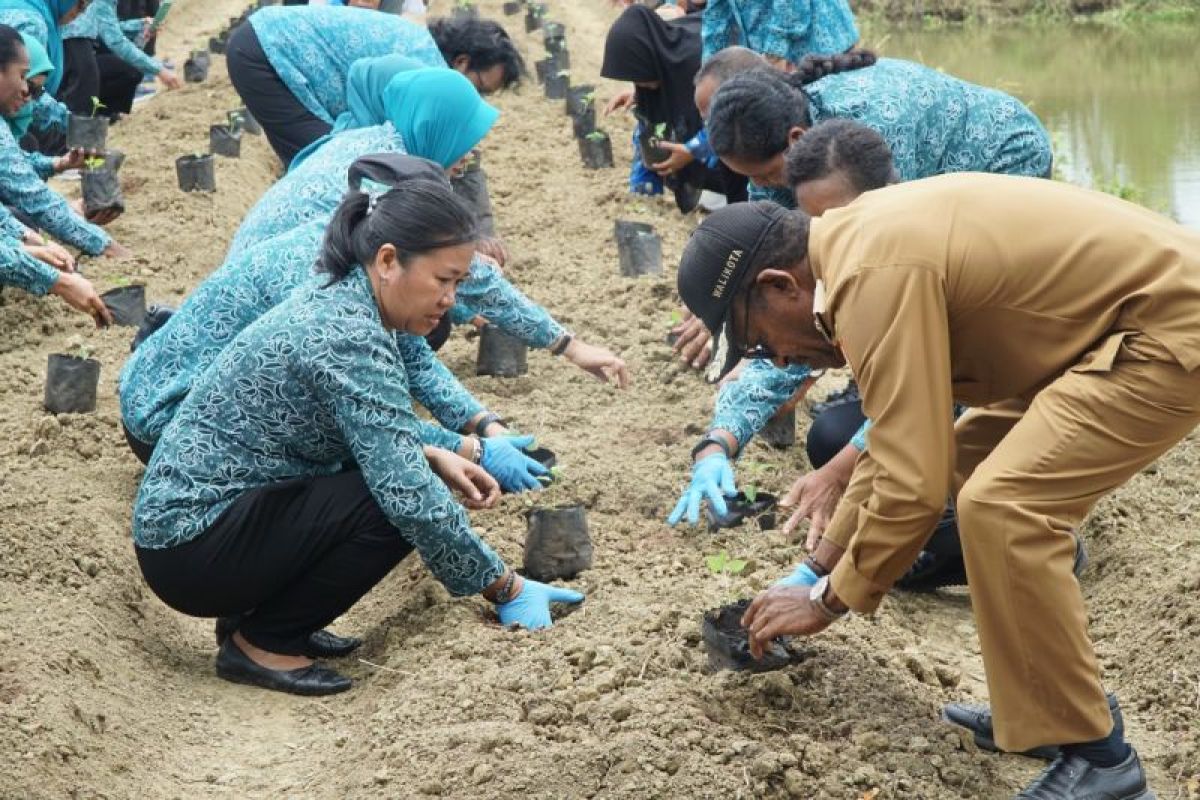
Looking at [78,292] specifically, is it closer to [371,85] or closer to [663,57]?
A: [371,85]

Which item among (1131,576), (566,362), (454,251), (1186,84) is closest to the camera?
(454,251)

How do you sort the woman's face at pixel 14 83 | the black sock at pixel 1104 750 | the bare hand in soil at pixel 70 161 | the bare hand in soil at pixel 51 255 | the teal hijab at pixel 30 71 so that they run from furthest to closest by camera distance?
the bare hand in soil at pixel 70 161
the teal hijab at pixel 30 71
the woman's face at pixel 14 83
the bare hand in soil at pixel 51 255
the black sock at pixel 1104 750

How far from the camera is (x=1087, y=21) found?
19.6m

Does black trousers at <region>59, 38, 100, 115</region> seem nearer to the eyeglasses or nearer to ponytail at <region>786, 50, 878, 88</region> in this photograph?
ponytail at <region>786, 50, 878, 88</region>

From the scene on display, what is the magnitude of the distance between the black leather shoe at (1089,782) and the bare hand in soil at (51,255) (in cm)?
434

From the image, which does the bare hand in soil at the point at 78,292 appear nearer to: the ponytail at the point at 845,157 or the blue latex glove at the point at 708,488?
the blue latex glove at the point at 708,488

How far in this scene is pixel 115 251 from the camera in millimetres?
7188

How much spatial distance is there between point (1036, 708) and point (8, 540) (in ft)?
9.77

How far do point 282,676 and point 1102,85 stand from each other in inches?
518

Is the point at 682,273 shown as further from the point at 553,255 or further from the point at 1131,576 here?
the point at 553,255

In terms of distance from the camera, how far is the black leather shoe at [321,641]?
4160 mm

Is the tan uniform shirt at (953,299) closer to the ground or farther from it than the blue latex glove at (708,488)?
farther from it

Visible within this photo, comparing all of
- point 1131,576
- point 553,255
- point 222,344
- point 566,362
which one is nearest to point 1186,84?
point 553,255

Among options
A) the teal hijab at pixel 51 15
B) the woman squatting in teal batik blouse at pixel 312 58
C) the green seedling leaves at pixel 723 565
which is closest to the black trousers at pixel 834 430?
the green seedling leaves at pixel 723 565
